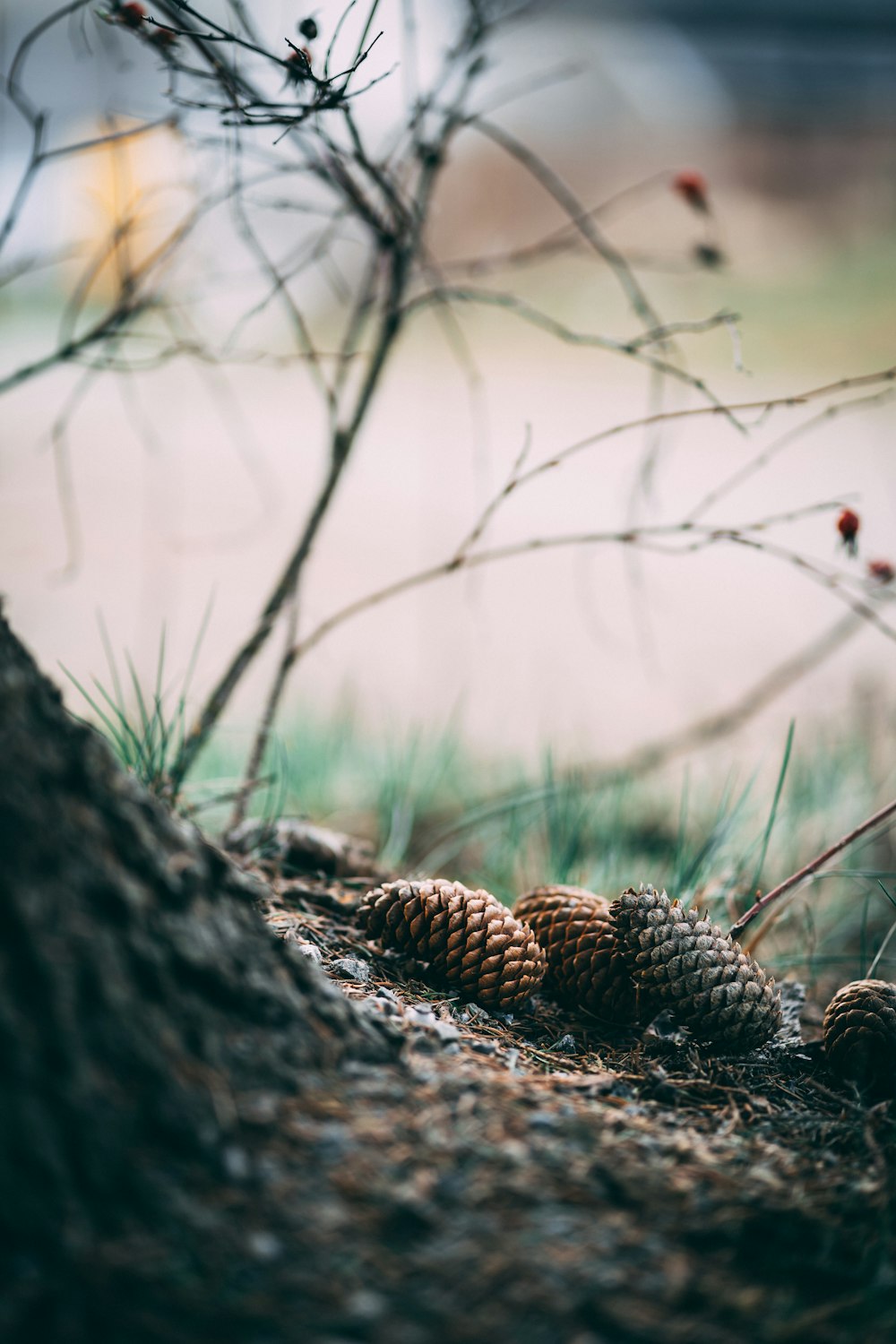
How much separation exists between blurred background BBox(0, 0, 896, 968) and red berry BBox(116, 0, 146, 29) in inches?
61.0

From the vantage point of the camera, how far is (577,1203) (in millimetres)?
450

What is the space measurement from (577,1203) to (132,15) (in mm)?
853

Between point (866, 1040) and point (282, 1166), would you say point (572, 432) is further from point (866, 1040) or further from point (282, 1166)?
point (282, 1166)

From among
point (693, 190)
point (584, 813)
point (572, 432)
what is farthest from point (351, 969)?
point (572, 432)

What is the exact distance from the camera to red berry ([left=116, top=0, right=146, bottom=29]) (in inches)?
26.2

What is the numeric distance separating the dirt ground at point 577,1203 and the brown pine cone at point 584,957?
9cm

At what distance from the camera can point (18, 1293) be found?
1.28ft

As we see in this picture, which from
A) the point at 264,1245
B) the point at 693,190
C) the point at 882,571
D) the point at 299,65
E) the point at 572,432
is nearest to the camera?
the point at 264,1245

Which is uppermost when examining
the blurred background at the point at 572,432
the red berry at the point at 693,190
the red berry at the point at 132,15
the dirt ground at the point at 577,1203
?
the blurred background at the point at 572,432

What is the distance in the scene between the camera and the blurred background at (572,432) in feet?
7.82

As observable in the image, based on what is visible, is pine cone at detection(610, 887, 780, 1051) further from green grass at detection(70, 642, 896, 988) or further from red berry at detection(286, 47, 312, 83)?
red berry at detection(286, 47, 312, 83)

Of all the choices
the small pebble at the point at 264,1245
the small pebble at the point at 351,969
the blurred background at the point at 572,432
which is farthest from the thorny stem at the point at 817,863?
the blurred background at the point at 572,432

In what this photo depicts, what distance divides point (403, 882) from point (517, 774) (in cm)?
75

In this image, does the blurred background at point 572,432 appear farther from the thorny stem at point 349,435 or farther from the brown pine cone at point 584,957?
the brown pine cone at point 584,957
